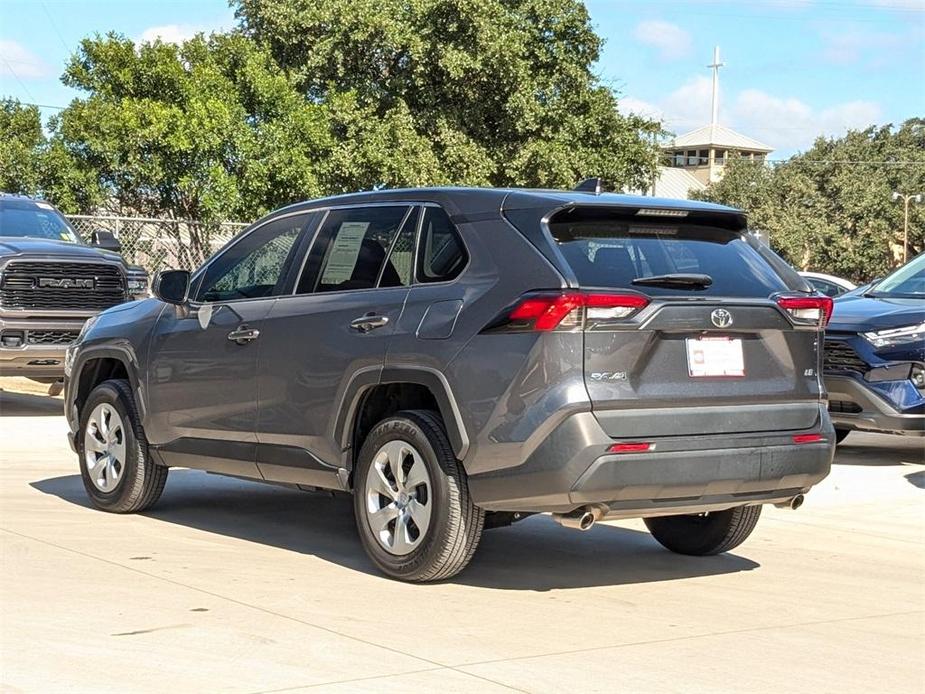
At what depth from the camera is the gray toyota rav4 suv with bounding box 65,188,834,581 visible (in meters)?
6.12

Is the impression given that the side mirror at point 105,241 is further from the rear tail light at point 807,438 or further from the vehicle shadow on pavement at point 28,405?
the rear tail light at point 807,438

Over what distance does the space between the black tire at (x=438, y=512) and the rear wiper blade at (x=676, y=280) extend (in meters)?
1.15

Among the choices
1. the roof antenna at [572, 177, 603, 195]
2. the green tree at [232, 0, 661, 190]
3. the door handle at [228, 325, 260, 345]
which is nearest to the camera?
the roof antenna at [572, 177, 603, 195]

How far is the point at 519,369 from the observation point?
6125 millimetres

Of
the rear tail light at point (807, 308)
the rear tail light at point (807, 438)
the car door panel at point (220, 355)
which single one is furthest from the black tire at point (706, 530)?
the car door panel at point (220, 355)

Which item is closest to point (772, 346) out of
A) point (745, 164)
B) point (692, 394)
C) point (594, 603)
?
point (692, 394)

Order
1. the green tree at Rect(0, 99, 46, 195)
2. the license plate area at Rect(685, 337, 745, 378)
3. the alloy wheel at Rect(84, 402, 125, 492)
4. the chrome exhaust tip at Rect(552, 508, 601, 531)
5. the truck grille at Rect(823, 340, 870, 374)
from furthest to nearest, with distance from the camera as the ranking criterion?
the green tree at Rect(0, 99, 46, 195) → the truck grille at Rect(823, 340, 870, 374) → the alloy wheel at Rect(84, 402, 125, 492) → the license plate area at Rect(685, 337, 745, 378) → the chrome exhaust tip at Rect(552, 508, 601, 531)

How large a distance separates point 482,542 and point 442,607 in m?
1.85

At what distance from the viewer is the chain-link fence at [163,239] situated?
71.9 feet

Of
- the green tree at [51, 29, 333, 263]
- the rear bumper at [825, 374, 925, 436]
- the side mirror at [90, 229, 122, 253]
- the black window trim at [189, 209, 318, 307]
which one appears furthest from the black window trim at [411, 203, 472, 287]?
the green tree at [51, 29, 333, 263]

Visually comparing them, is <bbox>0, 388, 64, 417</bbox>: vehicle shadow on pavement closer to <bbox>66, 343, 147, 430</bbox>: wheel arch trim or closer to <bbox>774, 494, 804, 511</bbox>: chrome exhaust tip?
<bbox>66, 343, 147, 430</bbox>: wheel arch trim

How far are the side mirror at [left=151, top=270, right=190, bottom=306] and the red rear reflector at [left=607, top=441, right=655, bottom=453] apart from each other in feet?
10.5

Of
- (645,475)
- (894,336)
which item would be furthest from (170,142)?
(645,475)

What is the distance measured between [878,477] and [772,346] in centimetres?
506
